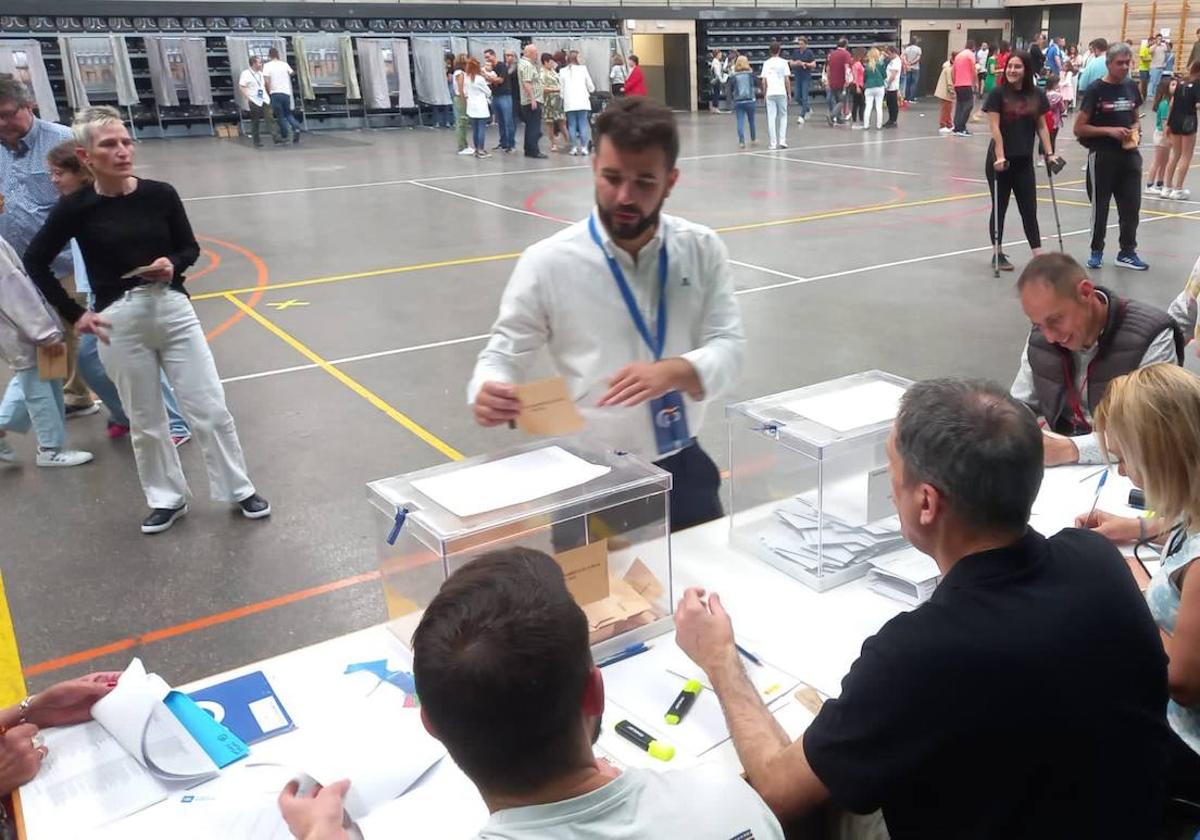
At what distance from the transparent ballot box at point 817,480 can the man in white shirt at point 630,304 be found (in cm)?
21

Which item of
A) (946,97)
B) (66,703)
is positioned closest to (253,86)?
(946,97)

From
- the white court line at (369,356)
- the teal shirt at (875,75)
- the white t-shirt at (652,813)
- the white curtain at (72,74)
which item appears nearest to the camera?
the white t-shirt at (652,813)

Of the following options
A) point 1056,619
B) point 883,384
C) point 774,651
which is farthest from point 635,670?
Answer: point 883,384

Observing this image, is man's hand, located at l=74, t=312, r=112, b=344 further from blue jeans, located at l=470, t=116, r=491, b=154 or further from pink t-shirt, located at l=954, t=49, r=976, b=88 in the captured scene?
pink t-shirt, located at l=954, t=49, r=976, b=88

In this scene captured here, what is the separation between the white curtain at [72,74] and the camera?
21594 mm

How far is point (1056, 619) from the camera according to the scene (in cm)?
163

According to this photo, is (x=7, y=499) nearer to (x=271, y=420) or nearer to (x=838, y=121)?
(x=271, y=420)

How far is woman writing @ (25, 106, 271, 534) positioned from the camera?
4336mm

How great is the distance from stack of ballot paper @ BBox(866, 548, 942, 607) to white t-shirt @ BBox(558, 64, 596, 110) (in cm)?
1691

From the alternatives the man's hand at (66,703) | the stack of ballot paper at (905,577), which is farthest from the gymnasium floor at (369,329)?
the stack of ballot paper at (905,577)

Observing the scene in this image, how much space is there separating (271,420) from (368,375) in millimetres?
909

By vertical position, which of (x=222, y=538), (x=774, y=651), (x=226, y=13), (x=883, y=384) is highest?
(x=226, y=13)

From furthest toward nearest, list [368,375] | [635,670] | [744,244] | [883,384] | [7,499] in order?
[744,244] → [368,375] → [7,499] → [883,384] → [635,670]

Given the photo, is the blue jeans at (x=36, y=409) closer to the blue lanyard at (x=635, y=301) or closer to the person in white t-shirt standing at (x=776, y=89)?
the blue lanyard at (x=635, y=301)
